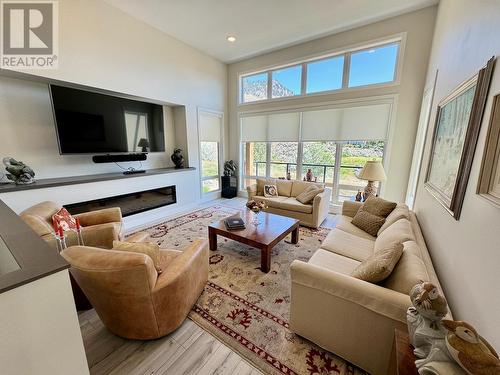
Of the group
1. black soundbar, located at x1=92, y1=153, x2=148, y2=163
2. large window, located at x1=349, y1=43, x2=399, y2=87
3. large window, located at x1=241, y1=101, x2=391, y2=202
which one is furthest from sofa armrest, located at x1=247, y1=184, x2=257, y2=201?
large window, located at x1=349, y1=43, x2=399, y2=87

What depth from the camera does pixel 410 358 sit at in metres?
0.92

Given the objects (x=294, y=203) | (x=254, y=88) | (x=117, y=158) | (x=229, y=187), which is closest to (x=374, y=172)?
(x=294, y=203)

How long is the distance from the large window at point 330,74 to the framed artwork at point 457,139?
2119 mm

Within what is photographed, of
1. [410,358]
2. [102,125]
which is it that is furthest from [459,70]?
[102,125]

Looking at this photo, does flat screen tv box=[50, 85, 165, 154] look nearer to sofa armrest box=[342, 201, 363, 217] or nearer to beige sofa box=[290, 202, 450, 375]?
beige sofa box=[290, 202, 450, 375]

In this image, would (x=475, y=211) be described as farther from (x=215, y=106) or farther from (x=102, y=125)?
(x=215, y=106)

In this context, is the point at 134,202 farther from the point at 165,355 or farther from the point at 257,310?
the point at 257,310

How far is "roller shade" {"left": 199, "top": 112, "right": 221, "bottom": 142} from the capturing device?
5.04m

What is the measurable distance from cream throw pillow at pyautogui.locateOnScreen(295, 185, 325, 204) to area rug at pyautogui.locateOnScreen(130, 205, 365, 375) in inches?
29.7

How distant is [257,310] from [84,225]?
2238 millimetres

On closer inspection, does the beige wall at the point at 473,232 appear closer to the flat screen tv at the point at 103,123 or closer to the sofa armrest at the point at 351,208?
the sofa armrest at the point at 351,208

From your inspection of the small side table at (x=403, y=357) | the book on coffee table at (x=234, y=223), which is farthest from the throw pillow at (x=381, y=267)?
the book on coffee table at (x=234, y=223)

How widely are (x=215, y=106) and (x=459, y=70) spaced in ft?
15.0

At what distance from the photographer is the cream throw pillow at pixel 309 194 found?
146 inches
